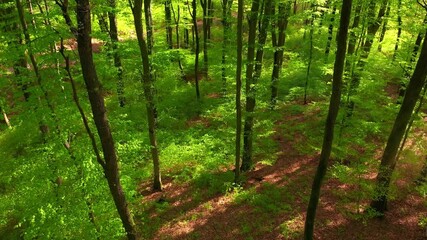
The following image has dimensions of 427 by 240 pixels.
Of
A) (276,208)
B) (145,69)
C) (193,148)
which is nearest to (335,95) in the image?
(276,208)

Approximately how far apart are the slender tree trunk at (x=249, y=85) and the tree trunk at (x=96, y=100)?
7.95m

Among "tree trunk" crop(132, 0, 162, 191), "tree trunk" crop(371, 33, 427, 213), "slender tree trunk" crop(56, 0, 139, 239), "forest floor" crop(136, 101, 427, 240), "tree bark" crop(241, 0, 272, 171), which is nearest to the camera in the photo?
"slender tree trunk" crop(56, 0, 139, 239)

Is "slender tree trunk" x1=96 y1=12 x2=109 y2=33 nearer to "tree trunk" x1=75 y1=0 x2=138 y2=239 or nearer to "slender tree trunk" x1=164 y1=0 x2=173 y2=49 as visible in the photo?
"slender tree trunk" x1=164 y1=0 x2=173 y2=49

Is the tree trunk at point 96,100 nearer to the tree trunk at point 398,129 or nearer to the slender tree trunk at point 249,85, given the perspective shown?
the slender tree trunk at point 249,85

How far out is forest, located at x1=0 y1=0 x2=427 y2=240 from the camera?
28.6 feet

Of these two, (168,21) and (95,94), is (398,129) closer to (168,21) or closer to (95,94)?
(95,94)

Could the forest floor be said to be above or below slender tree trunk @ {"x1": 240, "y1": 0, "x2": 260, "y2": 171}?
below

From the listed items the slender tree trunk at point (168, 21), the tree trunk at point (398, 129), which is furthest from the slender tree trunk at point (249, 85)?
the slender tree trunk at point (168, 21)

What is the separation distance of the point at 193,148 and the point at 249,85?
5.36 m

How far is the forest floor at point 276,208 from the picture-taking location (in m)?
12.0

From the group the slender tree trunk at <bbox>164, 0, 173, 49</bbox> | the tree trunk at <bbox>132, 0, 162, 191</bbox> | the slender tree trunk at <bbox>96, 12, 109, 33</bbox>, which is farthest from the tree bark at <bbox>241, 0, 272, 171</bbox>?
the slender tree trunk at <bbox>164, 0, 173, 49</bbox>

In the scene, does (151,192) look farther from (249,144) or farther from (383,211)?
(383,211)

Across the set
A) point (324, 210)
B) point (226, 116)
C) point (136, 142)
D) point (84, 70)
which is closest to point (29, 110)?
point (136, 142)

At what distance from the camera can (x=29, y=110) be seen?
9406mm
